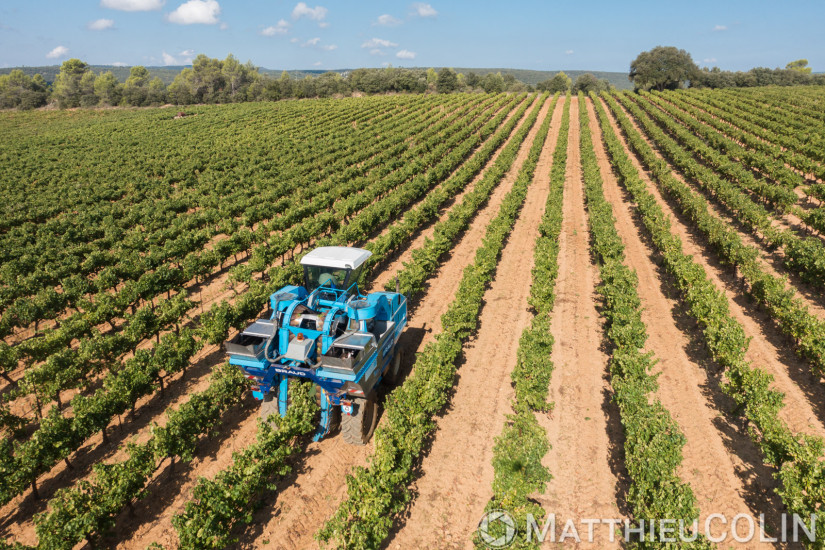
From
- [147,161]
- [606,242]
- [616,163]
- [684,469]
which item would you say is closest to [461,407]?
[684,469]

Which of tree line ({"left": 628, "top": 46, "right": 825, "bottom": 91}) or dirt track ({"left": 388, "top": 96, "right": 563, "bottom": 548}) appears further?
tree line ({"left": 628, "top": 46, "right": 825, "bottom": 91})

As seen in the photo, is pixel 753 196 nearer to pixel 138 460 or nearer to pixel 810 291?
pixel 810 291

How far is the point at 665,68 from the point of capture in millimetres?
95188

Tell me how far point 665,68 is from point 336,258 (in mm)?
113730

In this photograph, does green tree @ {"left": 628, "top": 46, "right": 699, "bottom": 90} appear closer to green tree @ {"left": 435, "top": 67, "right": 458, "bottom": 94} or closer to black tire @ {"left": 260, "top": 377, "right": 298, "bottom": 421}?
green tree @ {"left": 435, "top": 67, "right": 458, "bottom": 94}

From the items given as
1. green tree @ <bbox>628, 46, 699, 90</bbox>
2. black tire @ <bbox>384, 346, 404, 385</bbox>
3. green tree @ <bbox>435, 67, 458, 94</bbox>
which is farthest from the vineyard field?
green tree @ <bbox>435, 67, 458, 94</bbox>

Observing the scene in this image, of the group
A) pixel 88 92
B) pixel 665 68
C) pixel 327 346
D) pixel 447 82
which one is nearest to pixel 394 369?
pixel 327 346

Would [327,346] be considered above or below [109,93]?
below

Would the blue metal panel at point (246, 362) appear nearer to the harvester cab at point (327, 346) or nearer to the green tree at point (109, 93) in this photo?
the harvester cab at point (327, 346)

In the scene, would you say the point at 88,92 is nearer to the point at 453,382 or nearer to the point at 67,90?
the point at 67,90

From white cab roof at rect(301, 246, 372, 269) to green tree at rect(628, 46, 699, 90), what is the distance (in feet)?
362

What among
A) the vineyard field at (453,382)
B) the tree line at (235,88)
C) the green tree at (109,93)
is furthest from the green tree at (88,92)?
the vineyard field at (453,382)

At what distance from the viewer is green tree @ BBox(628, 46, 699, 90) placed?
3728 inches

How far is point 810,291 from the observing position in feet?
57.0
